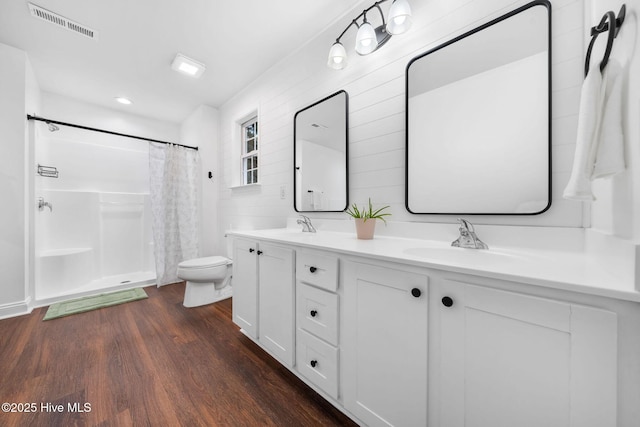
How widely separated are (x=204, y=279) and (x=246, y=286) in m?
0.86

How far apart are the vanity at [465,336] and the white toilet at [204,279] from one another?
1407mm

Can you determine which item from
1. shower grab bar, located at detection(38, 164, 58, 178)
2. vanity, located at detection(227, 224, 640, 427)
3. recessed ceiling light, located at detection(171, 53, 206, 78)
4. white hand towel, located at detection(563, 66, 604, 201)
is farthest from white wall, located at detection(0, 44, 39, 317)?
white hand towel, located at detection(563, 66, 604, 201)

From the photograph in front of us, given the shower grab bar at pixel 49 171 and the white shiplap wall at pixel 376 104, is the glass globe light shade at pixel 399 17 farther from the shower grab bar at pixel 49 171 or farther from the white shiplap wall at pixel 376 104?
the shower grab bar at pixel 49 171

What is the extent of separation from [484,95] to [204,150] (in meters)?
3.25

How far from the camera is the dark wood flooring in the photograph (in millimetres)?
1103

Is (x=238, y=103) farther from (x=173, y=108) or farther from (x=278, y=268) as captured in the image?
(x=278, y=268)

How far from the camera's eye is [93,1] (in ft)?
5.30

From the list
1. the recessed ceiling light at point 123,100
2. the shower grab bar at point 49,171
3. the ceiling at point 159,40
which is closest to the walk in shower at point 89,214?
the shower grab bar at point 49,171

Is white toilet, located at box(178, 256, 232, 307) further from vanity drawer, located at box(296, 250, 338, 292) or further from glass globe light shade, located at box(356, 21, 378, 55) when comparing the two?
glass globe light shade, located at box(356, 21, 378, 55)

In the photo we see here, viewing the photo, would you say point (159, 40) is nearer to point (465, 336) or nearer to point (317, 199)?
point (317, 199)

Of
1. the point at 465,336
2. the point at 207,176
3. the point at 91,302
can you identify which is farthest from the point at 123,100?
the point at 465,336

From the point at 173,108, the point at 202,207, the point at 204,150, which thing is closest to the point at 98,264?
the point at 202,207

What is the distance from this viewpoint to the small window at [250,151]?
9.16 feet

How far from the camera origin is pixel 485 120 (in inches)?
43.4
